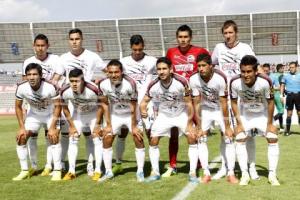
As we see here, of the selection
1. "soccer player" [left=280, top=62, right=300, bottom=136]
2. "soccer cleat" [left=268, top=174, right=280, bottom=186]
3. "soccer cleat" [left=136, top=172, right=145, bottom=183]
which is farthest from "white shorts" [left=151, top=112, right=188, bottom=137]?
"soccer player" [left=280, top=62, right=300, bottom=136]

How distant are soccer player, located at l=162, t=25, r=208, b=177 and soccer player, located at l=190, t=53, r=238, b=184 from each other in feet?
1.66

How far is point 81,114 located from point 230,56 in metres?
2.58

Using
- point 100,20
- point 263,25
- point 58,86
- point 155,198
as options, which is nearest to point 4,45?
point 100,20

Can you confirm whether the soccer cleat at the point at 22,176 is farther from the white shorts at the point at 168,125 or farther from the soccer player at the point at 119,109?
the white shorts at the point at 168,125

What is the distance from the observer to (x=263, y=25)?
115ft

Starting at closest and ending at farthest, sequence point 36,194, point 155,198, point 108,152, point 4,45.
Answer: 1. point 155,198
2. point 36,194
3. point 108,152
4. point 4,45

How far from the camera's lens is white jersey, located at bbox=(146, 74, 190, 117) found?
6.48 meters

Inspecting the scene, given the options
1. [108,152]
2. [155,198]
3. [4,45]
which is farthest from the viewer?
[4,45]

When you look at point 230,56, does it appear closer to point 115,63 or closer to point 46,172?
point 115,63

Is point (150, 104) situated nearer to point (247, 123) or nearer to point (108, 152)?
point (108, 152)

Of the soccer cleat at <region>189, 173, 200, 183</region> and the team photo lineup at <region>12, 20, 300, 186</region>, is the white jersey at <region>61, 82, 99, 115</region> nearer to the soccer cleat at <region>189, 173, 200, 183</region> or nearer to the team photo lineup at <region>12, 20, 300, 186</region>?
the team photo lineup at <region>12, 20, 300, 186</region>

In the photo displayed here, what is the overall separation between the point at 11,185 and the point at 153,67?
2906mm

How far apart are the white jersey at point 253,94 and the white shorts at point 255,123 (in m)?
0.06

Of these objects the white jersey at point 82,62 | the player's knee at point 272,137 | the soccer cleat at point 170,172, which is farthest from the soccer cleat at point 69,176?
the player's knee at point 272,137
